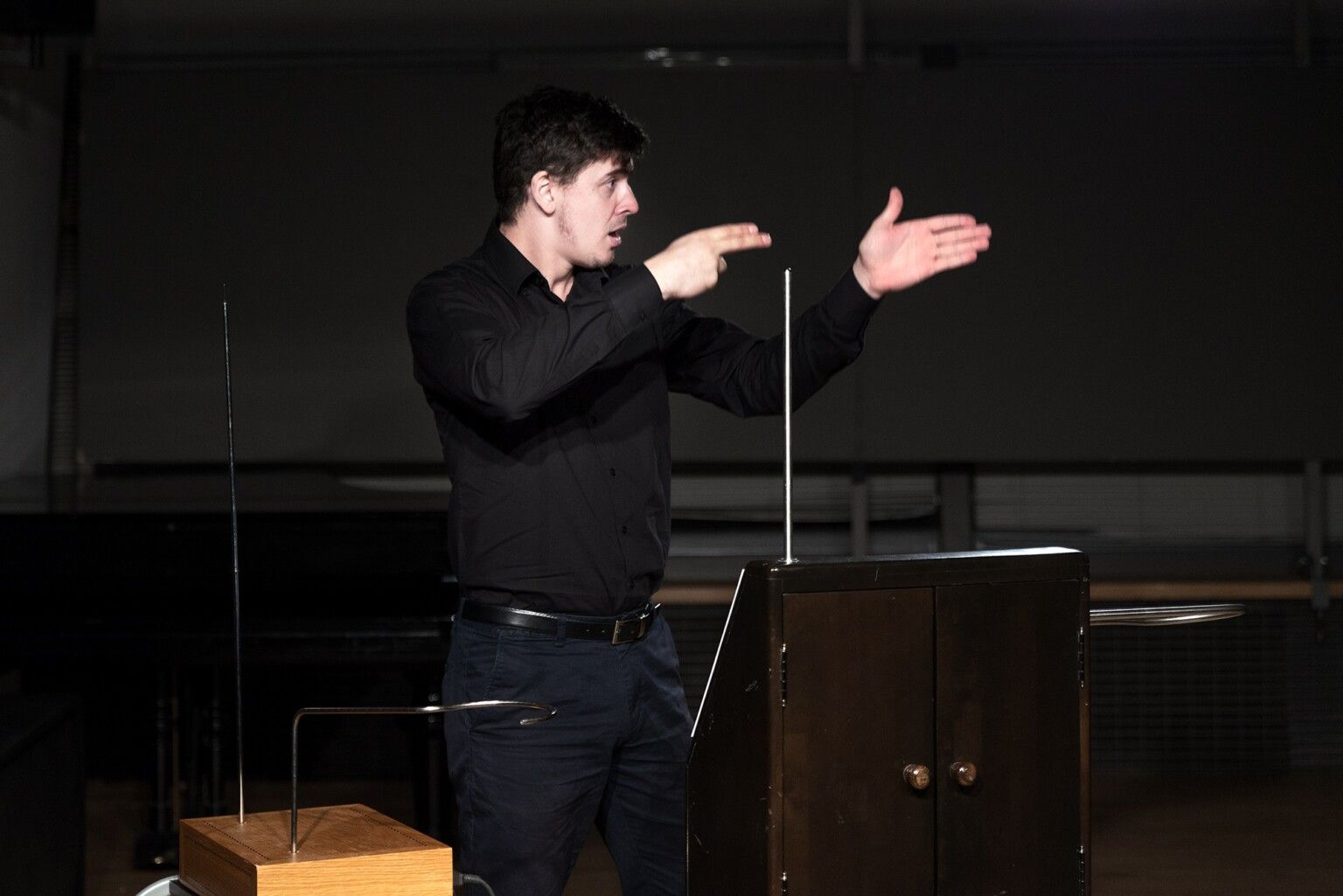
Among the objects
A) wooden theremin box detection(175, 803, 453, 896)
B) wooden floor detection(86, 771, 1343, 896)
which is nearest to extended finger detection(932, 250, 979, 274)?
wooden theremin box detection(175, 803, 453, 896)

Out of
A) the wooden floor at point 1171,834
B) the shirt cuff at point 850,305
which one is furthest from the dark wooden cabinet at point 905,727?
the wooden floor at point 1171,834

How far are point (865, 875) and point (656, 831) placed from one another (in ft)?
1.95

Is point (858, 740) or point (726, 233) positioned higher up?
point (726, 233)

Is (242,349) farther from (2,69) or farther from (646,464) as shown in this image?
(646,464)

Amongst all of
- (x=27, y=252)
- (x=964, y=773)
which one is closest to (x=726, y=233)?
(x=964, y=773)

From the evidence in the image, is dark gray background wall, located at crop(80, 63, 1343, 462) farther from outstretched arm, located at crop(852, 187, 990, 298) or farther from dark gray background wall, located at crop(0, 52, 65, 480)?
outstretched arm, located at crop(852, 187, 990, 298)

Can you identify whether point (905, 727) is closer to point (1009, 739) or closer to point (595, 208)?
point (1009, 739)

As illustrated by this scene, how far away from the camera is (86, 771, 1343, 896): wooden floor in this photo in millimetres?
3621

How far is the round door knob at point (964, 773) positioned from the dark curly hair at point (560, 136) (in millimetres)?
994

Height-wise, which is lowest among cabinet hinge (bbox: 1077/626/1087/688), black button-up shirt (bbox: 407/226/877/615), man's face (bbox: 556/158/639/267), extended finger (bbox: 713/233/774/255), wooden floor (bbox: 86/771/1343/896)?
wooden floor (bbox: 86/771/1343/896)

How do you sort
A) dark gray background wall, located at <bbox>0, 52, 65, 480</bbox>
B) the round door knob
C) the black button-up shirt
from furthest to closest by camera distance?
dark gray background wall, located at <bbox>0, 52, 65, 480</bbox>
the black button-up shirt
the round door knob

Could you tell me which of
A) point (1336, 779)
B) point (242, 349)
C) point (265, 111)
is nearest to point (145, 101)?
point (265, 111)

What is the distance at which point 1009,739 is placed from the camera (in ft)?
5.09

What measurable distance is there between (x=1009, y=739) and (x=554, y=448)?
783mm
